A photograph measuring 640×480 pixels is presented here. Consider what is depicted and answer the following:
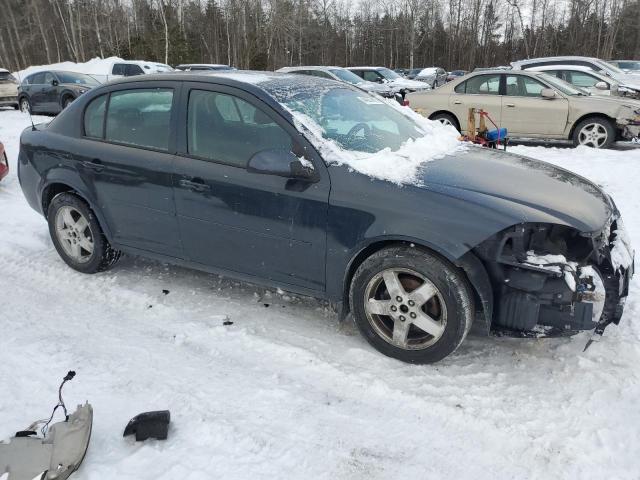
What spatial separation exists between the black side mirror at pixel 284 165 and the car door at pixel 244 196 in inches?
0.6

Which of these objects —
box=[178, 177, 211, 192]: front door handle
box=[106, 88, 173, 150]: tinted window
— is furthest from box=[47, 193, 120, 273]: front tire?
box=[178, 177, 211, 192]: front door handle

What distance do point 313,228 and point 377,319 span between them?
0.68 metres

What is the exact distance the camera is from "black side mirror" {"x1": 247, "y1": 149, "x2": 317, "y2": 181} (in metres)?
3.11

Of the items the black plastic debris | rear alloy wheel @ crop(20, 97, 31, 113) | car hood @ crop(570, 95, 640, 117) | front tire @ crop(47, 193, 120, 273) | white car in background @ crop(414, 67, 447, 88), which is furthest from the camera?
white car in background @ crop(414, 67, 447, 88)

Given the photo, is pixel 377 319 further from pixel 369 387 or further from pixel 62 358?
pixel 62 358

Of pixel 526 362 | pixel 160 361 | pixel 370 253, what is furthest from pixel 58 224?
pixel 526 362

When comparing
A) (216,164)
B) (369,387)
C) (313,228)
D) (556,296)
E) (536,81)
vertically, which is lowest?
(369,387)

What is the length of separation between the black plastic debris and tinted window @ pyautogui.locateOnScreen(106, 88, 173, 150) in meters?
1.93

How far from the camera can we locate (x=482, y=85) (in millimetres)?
10484

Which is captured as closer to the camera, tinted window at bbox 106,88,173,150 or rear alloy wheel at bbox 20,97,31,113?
tinted window at bbox 106,88,173,150

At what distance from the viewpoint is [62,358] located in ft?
10.5

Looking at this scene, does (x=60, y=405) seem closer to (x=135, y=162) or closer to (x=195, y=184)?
(x=195, y=184)

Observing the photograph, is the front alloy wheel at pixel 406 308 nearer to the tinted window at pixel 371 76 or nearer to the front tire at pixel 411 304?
the front tire at pixel 411 304

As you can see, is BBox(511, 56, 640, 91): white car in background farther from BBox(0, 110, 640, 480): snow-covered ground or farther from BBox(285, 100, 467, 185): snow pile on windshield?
BBox(285, 100, 467, 185): snow pile on windshield
